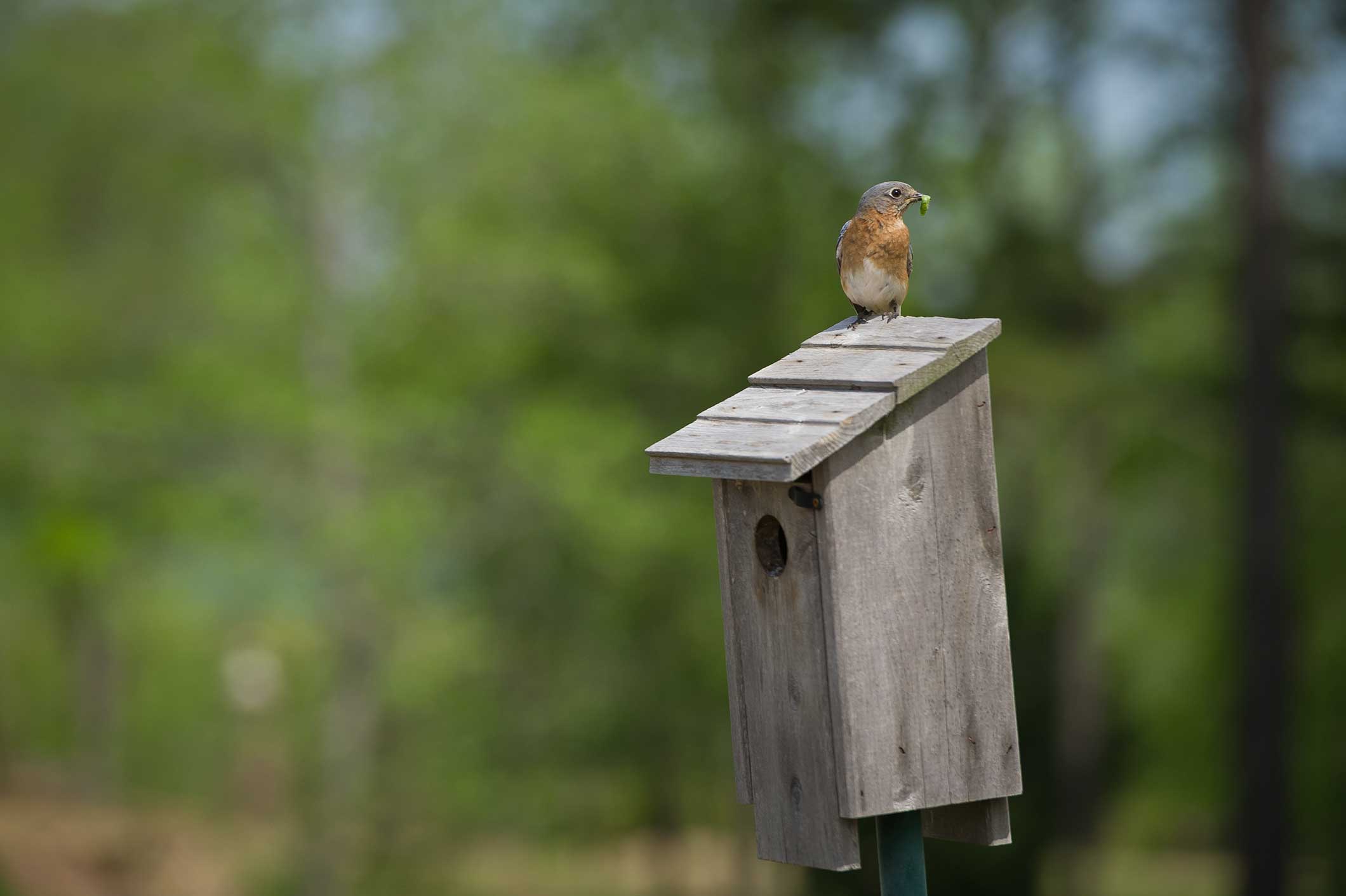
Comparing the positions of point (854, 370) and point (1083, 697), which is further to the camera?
point (1083, 697)

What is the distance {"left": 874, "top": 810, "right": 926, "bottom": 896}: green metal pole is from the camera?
2.70 metres

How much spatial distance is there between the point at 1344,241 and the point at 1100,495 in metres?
5.02

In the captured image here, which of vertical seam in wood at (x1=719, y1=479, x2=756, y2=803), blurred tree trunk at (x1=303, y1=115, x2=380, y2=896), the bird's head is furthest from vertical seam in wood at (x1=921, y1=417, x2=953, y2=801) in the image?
blurred tree trunk at (x1=303, y1=115, x2=380, y2=896)

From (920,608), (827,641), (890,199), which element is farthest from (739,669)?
(890,199)

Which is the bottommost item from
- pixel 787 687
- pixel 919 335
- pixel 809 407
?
pixel 787 687

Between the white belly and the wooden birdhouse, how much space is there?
0.09 meters

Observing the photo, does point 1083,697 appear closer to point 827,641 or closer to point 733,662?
point 733,662

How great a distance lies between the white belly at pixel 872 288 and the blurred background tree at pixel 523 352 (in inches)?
286

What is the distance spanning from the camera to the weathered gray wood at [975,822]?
A: 2.79m

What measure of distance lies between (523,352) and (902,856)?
9.98 meters

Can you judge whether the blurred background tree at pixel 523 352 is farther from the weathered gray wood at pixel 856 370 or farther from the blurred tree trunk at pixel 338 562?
the weathered gray wood at pixel 856 370

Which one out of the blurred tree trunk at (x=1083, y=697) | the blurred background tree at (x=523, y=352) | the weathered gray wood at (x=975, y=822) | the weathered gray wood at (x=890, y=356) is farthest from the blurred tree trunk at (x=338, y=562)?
the weathered gray wood at (x=890, y=356)

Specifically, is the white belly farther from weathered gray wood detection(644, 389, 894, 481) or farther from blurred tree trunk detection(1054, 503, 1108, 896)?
blurred tree trunk detection(1054, 503, 1108, 896)

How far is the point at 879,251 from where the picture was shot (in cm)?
279
